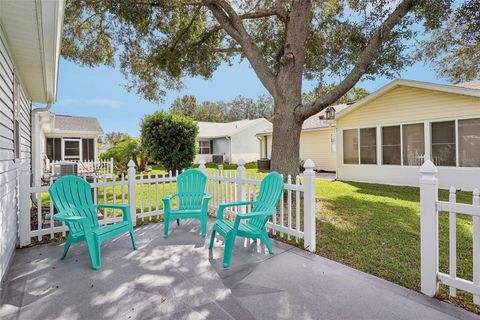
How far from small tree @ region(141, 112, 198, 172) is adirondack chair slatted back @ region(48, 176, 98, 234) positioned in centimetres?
778

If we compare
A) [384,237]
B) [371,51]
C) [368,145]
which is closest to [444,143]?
[368,145]

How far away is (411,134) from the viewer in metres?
9.73

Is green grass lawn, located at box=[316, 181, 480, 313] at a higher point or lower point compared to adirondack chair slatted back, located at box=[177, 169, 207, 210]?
lower

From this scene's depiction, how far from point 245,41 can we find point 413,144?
737cm

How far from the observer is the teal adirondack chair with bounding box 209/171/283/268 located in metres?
3.20

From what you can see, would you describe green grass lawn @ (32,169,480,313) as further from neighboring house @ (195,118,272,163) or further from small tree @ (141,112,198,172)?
neighboring house @ (195,118,272,163)

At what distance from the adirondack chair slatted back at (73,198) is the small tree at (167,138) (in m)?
7.78

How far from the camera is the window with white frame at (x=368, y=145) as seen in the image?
35.5 ft

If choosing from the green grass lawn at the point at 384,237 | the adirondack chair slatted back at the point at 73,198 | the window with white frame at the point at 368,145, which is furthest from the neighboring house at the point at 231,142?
the adirondack chair slatted back at the point at 73,198

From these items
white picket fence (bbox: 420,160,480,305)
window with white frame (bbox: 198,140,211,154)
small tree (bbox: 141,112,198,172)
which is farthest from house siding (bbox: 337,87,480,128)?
window with white frame (bbox: 198,140,211,154)

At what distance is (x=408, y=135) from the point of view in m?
9.79

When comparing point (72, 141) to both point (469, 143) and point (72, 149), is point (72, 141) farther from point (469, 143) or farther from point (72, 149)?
point (469, 143)

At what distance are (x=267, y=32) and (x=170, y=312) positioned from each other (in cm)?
906

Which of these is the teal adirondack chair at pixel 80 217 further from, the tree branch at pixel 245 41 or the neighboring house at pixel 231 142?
the neighboring house at pixel 231 142
